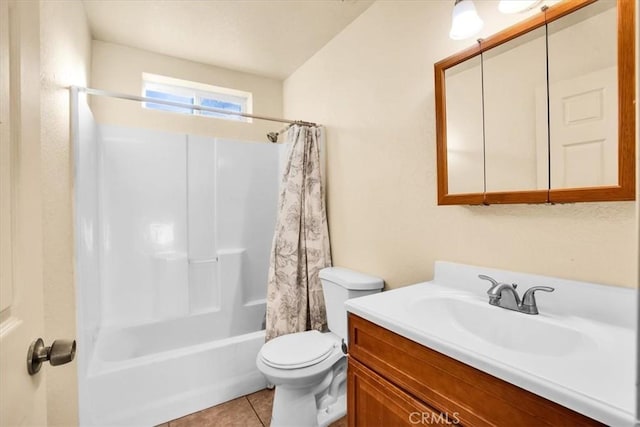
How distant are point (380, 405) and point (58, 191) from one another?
156 cm

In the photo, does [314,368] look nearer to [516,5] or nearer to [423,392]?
[423,392]

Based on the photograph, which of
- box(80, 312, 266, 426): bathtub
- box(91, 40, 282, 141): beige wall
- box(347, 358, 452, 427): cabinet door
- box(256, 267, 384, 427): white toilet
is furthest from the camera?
box(91, 40, 282, 141): beige wall

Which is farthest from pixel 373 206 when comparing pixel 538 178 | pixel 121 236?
pixel 121 236

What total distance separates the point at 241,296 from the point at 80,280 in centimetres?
115

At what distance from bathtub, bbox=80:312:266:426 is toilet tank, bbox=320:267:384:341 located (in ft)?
1.93

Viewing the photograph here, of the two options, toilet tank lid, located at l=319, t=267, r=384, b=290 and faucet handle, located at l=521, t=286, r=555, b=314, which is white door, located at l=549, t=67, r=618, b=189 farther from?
toilet tank lid, located at l=319, t=267, r=384, b=290

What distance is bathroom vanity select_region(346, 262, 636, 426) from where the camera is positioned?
58cm

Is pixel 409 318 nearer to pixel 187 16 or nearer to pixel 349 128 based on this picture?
pixel 349 128

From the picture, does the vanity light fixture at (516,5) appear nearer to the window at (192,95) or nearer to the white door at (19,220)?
the white door at (19,220)

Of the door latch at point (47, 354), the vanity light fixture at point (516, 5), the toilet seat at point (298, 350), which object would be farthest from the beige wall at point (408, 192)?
the door latch at point (47, 354)

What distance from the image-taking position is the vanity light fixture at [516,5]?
0.99 meters

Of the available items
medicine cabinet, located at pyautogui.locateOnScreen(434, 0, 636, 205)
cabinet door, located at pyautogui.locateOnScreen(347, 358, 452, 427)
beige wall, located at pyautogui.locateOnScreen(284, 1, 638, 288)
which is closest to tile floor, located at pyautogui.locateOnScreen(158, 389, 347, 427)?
cabinet door, located at pyautogui.locateOnScreen(347, 358, 452, 427)

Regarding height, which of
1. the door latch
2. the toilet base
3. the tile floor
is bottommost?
the tile floor

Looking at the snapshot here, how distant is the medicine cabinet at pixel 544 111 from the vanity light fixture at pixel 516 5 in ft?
0.17
